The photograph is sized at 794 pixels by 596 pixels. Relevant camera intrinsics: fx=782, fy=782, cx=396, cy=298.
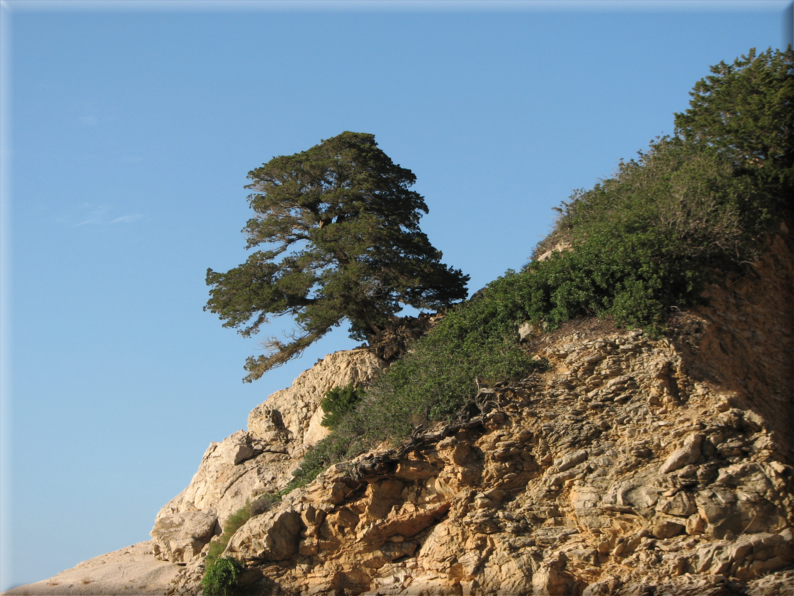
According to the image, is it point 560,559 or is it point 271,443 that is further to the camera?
point 271,443

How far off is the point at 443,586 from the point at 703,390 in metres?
5.98

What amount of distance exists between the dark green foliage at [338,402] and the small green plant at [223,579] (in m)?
5.05

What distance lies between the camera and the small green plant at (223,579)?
14.7 metres

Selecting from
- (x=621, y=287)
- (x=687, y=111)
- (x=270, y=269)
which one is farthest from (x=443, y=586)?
(x=687, y=111)

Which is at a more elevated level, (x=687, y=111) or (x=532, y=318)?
(x=687, y=111)

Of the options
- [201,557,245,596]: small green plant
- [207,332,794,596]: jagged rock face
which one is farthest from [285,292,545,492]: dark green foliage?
[201,557,245,596]: small green plant

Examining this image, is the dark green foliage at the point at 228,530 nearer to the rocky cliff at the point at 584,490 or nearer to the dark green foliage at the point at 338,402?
the rocky cliff at the point at 584,490

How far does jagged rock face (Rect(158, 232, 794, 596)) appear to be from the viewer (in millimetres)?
13047

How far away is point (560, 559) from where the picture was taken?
1353 cm

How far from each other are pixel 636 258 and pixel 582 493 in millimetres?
5403

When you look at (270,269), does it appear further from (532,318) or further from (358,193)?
(532,318)

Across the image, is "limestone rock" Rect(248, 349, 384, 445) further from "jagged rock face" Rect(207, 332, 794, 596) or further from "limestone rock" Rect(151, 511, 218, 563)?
"jagged rock face" Rect(207, 332, 794, 596)

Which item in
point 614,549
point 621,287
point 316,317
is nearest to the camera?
point 614,549

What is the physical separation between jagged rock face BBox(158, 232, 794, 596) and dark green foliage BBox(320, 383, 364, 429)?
3698mm
